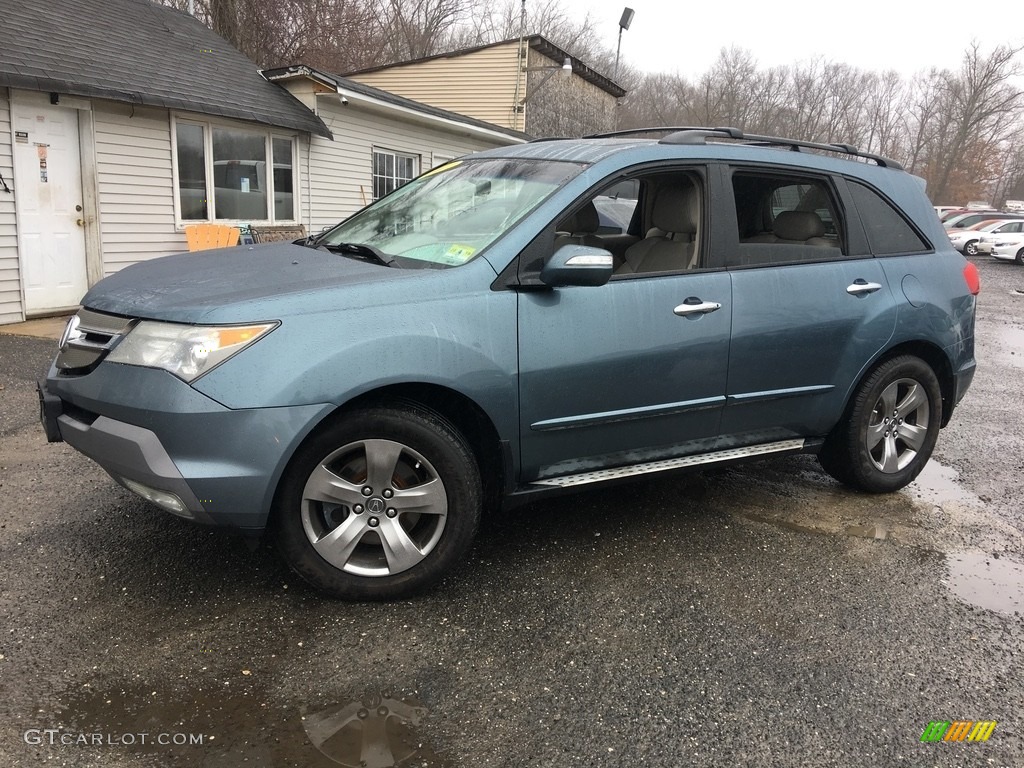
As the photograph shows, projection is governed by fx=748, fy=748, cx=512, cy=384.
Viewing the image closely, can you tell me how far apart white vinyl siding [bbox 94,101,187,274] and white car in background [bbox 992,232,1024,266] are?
90.5 ft

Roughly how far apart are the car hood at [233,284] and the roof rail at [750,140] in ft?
4.95

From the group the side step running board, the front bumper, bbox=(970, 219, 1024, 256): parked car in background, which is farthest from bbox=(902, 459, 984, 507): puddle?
bbox=(970, 219, 1024, 256): parked car in background

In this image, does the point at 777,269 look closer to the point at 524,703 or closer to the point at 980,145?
the point at 524,703

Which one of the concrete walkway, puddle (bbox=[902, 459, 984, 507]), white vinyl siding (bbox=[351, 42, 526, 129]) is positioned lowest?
puddle (bbox=[902, 459, 984, 507])

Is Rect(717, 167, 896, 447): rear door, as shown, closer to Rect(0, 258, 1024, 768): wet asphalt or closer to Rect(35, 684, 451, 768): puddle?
Rect(0, 258, 1024, 768): wet asphalt

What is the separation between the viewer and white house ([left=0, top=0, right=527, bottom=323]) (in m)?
8.34

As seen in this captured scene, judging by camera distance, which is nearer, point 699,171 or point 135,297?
point 135,297

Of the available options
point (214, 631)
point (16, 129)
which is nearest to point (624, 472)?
point (214, 631)

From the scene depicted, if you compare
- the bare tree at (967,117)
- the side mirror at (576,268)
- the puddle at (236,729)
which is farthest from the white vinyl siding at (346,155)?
the bare tree at (967,117)

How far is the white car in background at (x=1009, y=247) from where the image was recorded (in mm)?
26148

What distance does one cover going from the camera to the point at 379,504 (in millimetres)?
2811

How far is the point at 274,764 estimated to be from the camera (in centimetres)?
209

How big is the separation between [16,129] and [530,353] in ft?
26.0
